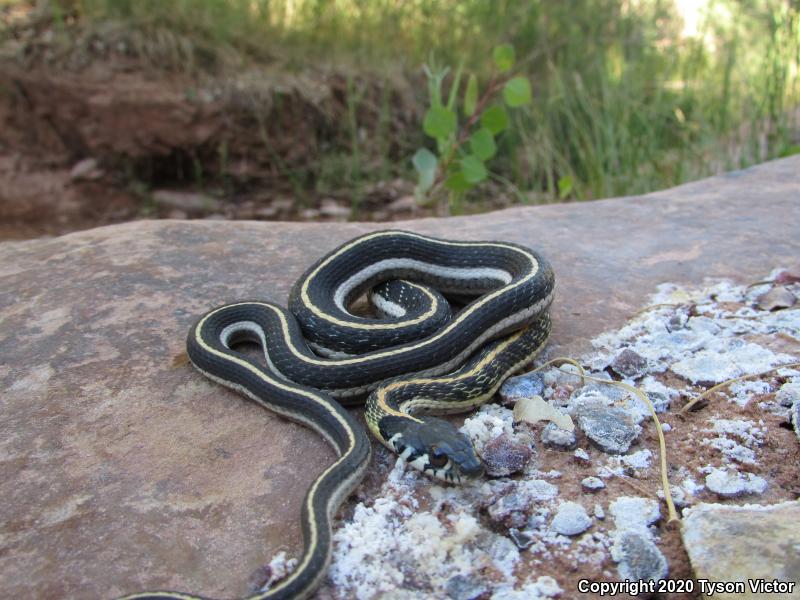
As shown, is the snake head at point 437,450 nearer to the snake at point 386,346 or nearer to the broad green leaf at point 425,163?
the snake at point 386,346

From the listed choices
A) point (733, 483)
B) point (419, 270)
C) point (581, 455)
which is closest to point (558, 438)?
point (581, 455)

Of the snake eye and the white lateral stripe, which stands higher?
the white lateral stripe

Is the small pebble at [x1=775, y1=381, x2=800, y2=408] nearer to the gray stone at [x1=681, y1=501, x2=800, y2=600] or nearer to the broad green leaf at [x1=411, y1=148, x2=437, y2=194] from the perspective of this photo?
the gray stone at [x1=681, y1=501, x2=800, y2=600]

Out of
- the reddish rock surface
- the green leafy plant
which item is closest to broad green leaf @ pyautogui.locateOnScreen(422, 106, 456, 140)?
the green leafy plant

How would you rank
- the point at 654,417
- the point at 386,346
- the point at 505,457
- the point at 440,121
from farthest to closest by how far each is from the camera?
the point at 440,121 < the point at 386,346 < the point at 654,417 < the point at 505,457

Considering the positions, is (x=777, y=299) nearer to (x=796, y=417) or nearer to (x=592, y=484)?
(x=796, y=417)

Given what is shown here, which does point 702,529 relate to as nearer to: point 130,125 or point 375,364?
point 375,364
